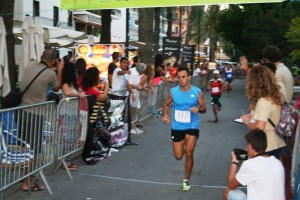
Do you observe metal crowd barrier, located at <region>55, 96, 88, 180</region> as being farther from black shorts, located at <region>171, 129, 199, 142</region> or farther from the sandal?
black shorts, located at <region>171, 129, 199, 142</region>

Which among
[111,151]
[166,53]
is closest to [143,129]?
[111,151]

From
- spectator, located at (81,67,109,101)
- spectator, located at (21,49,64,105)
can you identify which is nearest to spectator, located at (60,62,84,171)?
spectator, located at (81,67,109,101)

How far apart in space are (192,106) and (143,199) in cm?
154

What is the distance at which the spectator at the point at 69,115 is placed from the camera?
7156mm

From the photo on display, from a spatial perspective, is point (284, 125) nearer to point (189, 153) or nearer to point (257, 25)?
point (189, 153)

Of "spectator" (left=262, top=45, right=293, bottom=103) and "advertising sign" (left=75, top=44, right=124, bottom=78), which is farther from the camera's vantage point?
→ "advertising sign" (left=75, top=44, right=124, bottom=78)

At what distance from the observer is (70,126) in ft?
24.0

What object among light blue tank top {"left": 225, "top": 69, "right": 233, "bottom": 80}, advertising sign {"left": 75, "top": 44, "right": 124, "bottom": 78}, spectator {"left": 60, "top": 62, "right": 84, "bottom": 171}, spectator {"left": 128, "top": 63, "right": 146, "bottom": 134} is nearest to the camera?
spectator {"left": 60, "top": 62, "right": 84, "bottom": 171}

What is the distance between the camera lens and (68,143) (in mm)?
7348

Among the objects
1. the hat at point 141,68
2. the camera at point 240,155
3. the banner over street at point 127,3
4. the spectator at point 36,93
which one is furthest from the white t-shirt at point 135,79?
the camera at point 240,155

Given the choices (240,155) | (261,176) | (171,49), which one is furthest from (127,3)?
(171,49)

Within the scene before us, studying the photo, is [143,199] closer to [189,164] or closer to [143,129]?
[189,164]

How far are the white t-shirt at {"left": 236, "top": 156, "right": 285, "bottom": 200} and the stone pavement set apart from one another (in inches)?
92.3

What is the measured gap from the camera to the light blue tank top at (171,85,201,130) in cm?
686
